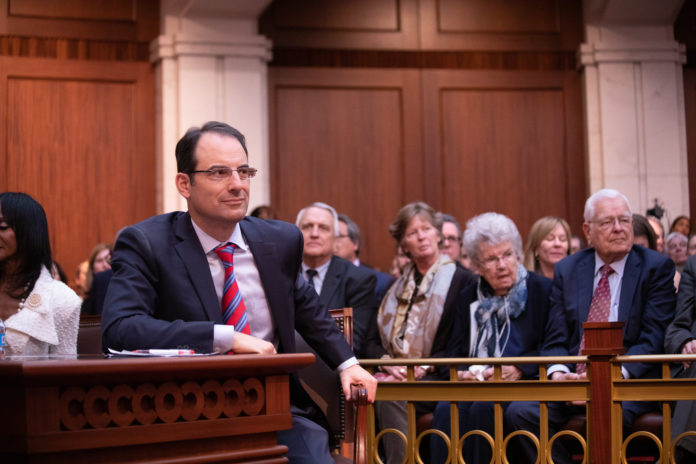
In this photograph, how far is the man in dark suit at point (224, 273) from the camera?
2699mm

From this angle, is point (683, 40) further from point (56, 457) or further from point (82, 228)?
point (56, 457)

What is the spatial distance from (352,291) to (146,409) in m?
3.25

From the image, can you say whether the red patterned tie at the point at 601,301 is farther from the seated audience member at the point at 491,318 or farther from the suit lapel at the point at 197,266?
the suit lapel at the point at 197,266

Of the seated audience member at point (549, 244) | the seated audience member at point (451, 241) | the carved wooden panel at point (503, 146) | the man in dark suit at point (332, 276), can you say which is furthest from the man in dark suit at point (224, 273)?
the carved wooden panel at point (503, 146)

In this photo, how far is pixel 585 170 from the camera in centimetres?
880

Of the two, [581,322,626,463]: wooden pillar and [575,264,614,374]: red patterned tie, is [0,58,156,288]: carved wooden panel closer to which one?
[575,264,614,374]: red patterned tie

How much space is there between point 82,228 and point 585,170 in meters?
4.67

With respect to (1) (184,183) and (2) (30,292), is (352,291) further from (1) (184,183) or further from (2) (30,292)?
(1) (184,183)

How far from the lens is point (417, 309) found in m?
4.79

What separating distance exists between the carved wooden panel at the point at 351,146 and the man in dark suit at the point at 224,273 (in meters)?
5.43

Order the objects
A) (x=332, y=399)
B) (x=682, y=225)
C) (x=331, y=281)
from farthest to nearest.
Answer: (x=682, y=225), (x=331, y=281), (x=332, y=399)

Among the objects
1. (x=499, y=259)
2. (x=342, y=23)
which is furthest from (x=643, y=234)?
(x=342, y=23)

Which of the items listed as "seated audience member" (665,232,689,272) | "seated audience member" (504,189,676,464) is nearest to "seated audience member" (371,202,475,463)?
"seated audience member" (504,189,676,464)

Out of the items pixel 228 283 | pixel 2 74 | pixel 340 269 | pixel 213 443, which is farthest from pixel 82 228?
pixel 213 443
